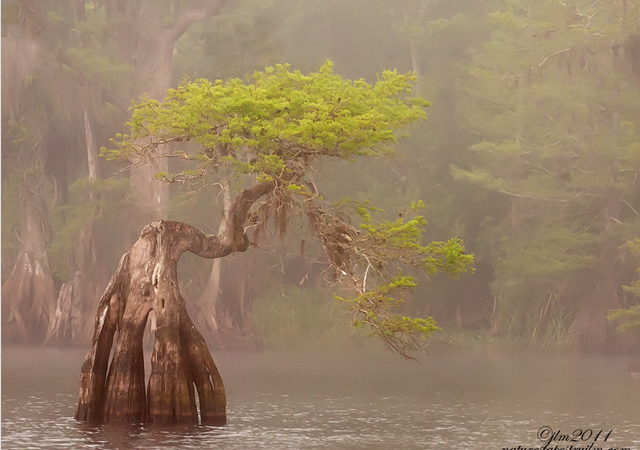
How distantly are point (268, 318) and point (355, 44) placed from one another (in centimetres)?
1296

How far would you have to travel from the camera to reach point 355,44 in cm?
5031

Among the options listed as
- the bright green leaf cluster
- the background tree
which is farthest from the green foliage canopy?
the background tree

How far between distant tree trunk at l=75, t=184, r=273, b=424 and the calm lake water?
1.82 ft

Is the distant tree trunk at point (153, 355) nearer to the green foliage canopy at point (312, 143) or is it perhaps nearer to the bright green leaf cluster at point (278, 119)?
the green foliage canopy at point (312, 143)

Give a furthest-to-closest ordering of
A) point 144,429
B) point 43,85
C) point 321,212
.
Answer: point 43,85, point 321,212, point 144,429

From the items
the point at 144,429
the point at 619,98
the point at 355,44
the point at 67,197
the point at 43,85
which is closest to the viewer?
the point at 144,429

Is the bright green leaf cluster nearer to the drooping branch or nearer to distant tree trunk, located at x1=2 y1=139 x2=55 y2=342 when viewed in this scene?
the drooping branch

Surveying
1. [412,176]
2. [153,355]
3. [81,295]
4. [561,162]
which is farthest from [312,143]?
[412,176]

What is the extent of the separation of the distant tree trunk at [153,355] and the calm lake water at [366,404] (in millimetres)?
554

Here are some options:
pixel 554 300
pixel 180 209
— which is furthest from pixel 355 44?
pixel 554 300

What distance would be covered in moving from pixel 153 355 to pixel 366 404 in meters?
6.52

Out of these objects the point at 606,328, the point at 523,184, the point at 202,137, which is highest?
the point at 523,184

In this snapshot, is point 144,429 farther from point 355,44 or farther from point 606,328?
point 355,44

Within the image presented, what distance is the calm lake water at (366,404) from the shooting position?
800 inches
